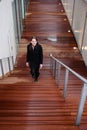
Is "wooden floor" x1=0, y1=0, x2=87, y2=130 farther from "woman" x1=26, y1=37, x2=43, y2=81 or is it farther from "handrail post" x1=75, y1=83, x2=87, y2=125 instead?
"woman" x1=26, y1=37, x2=43, y2=81

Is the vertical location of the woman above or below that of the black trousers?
above

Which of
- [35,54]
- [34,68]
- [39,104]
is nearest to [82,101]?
[39,104]

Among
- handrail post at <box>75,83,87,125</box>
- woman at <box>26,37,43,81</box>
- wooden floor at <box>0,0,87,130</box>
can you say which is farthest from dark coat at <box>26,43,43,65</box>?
handrail post at <box>75,83,87,125</box>

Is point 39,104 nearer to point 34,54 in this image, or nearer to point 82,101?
point 82,101

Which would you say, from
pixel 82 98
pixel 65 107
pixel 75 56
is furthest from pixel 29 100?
pixel 75 56

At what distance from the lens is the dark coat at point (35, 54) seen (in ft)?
15.5

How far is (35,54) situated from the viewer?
4.82 metres

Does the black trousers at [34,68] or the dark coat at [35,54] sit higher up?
the dark coat at [35,54]

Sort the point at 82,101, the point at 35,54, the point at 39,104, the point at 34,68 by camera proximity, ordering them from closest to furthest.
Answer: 1. the point at 82,101
2. the point at 39,104
3. the point at 35,54
4. the point at 34,68

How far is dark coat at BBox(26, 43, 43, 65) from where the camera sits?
15.5 feet

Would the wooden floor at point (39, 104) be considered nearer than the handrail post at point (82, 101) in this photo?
No

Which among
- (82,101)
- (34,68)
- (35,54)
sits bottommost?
(34,68)

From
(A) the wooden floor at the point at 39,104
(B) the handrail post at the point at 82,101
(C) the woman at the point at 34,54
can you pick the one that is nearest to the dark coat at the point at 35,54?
(C) the woman at the point at 34,54

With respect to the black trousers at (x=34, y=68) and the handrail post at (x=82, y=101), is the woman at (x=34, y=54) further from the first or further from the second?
the handrail post at (x=82, y=101)
